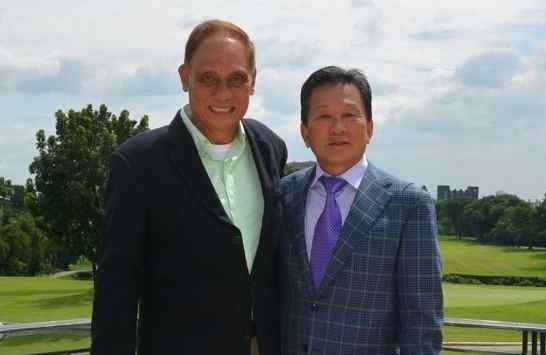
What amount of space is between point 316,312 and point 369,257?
11.7 inches

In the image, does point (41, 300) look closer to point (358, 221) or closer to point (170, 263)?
point (170, 263)

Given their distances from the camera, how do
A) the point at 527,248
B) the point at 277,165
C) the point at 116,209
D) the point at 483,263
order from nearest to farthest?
the point at 116,209 → the point at 277,165 → the point at 483,263 → the point at 527,248

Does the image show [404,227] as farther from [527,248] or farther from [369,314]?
[527,248]

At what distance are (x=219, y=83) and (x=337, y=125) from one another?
1.56 ft

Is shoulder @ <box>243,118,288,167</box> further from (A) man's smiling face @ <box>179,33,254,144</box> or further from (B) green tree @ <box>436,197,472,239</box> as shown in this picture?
(B) green tree @ <box>436,197,472,239</box>

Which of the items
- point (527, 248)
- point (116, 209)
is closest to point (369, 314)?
point (116, 209)

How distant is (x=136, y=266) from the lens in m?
2.95

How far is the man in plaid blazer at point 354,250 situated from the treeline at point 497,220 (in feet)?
227

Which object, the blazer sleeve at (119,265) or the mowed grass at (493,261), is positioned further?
the mowed grass at (493,261)

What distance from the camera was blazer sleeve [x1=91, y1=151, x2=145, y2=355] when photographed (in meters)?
2.92

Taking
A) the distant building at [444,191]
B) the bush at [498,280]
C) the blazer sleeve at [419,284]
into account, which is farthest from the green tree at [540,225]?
the distant building at [444,191]

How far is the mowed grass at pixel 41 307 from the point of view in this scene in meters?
5.11

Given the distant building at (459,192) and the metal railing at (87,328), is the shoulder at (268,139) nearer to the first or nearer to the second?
the metal railing at (87,328)

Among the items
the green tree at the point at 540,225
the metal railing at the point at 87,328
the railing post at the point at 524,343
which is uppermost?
the green tree at the point at 540,225
